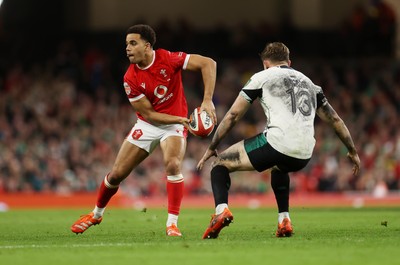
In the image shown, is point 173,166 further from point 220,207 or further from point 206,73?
point 220,207

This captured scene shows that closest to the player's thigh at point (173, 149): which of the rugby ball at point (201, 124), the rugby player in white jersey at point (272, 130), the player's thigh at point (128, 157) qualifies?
the player's thigh at point (128, 157)

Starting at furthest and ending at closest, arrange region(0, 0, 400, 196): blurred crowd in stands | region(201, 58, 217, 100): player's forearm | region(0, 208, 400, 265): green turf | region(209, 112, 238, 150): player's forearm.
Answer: region(0, 0, 400, 196): blurred crowd in stands → region(201, 58, 217, 100): player's forearm → region(209, 112, 238, 150): player's forearm → region(0, 208, 400, 265): green turf

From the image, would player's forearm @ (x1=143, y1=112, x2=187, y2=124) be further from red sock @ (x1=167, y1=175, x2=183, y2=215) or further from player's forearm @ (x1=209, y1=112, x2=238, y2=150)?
player's forearm @ (x1=209, y1=112, x2=238, y2=150)

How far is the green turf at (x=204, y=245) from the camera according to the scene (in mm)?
7895

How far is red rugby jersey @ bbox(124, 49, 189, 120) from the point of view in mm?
10742

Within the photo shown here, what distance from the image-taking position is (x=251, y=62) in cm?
2730

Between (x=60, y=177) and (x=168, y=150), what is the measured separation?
12809 millimetres

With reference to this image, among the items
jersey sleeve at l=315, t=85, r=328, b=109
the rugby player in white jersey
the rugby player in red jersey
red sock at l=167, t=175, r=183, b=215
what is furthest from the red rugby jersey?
jersey sleeve at l=315, t=85, r=328, b=109

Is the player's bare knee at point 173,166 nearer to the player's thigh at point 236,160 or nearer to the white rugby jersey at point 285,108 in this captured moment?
the player's thigh at point 236,160

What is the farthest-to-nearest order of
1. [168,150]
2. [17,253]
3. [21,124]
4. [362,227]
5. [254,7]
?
[254,7] → [21,124] → [362,227] → [168,150] → [17,253]

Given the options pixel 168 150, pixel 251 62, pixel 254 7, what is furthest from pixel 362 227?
pixel 254 7

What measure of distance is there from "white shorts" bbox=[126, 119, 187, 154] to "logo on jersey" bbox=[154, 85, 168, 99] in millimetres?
341

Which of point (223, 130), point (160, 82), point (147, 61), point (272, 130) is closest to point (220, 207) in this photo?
point (223, 130)

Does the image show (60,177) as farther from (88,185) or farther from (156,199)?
(156,199)
